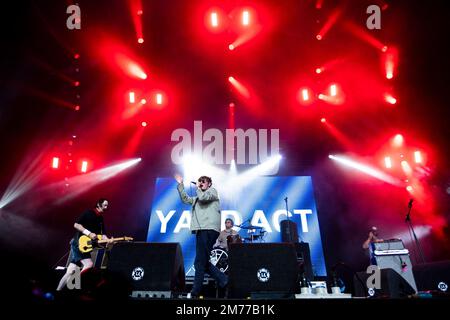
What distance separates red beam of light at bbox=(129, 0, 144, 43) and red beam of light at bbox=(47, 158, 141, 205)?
11.6 ft

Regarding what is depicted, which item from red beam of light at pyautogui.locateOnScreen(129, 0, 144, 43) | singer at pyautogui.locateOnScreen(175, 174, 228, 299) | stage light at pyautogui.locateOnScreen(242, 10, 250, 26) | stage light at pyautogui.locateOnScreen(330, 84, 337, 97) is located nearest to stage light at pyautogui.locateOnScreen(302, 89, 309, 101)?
stage light at pyautogui.locateOnScreen(330, 84, 337, 97)

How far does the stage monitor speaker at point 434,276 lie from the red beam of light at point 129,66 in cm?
829

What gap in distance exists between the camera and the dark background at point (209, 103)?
336 inches

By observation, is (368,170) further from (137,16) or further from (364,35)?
(137,16)

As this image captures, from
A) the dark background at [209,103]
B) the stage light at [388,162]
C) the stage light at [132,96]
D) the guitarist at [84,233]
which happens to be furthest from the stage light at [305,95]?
the guitarist at [84,233]

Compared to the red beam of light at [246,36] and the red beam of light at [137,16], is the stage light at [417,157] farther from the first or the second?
the red beam of light at [137,16]

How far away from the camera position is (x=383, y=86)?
10.1 m

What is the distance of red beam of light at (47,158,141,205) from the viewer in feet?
32.4

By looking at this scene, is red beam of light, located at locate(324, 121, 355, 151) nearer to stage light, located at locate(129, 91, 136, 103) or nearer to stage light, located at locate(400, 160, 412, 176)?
stage light, located at locate(400, 160, 412, 176)

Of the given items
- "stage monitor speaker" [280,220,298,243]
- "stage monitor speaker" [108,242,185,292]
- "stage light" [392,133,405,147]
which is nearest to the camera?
"stage monitor speaker" [108,242,185,292]

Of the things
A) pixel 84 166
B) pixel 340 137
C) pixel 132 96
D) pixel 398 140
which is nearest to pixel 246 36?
pixel 132 96

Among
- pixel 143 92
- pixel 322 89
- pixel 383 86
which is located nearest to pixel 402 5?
pixel 383 86

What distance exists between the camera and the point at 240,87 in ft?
35.4

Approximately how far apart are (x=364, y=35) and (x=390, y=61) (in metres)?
0.96
